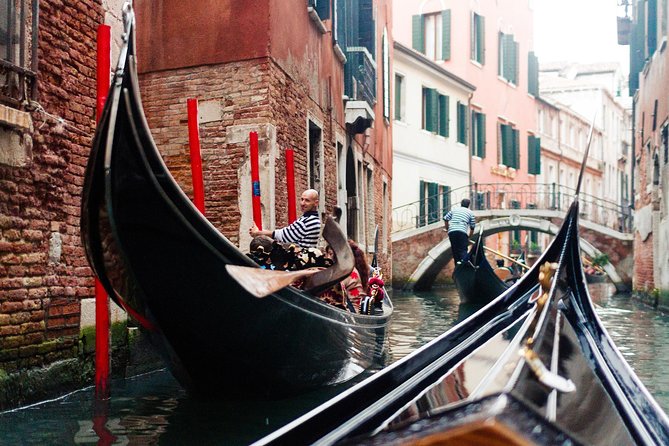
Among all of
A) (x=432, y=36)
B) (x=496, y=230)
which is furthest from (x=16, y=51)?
(x=432, y=36)

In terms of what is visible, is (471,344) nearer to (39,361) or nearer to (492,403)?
(492,403)

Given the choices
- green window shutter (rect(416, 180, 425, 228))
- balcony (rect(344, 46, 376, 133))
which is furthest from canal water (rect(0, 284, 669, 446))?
green window shutter (rect(416, 180, 425, 228))

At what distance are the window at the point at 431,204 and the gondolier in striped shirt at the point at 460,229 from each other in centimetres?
471

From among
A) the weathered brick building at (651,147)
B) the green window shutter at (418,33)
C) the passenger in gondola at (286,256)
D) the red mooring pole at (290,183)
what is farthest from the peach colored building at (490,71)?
the passenger in gondola at (286,256)

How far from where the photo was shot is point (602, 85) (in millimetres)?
25844

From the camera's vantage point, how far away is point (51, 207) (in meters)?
3.62

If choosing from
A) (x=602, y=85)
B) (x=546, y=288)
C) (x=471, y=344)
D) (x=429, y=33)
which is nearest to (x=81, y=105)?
(x=471, y=344)

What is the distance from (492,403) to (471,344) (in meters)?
1.23

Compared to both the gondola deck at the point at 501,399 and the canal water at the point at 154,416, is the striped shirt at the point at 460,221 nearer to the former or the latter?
the canal water at the point at 154,416

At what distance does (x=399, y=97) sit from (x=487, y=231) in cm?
261

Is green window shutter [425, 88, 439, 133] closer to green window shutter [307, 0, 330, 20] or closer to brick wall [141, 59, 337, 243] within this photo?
green window shutter [307, 0, 330, 20]

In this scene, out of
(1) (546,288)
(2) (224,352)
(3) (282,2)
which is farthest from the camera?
(3) (282,2)

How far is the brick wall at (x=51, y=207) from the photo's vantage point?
331cm

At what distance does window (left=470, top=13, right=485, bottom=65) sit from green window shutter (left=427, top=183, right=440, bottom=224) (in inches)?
124
